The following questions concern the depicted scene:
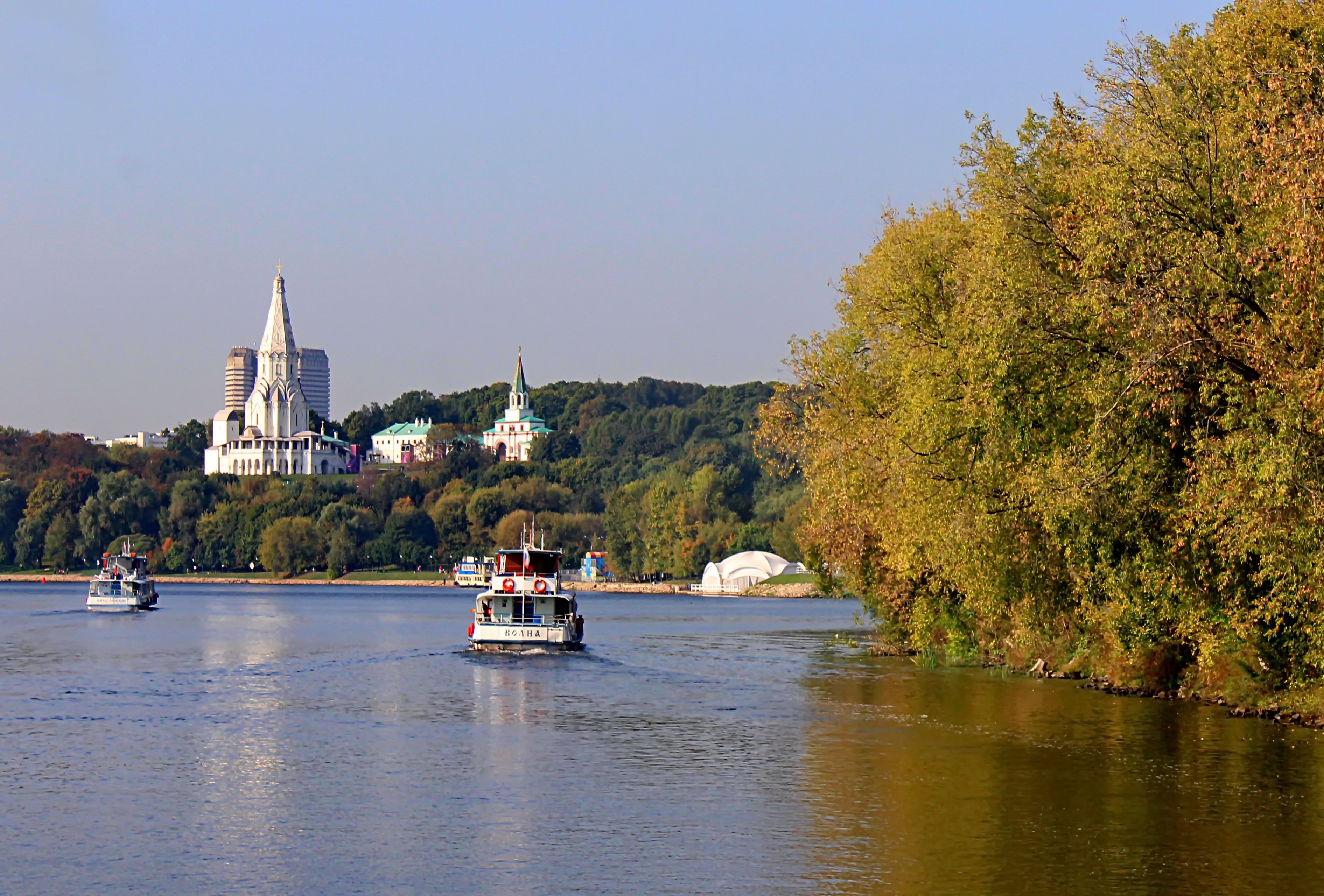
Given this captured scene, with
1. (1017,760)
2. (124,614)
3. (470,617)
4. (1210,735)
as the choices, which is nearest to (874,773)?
(1017,760)

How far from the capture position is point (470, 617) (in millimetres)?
110562

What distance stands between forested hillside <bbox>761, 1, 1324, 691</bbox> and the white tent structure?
452 feet

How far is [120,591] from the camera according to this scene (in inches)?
4727

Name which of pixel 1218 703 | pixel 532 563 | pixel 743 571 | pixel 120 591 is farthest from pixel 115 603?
pixel 1218 703

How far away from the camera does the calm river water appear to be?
71.2 ft

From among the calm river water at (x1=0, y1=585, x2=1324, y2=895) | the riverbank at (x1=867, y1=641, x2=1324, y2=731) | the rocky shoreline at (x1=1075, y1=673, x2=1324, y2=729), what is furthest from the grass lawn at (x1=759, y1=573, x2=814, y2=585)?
the rocky shoreline at (x1=1075, y1=673, x2=1324, y2=729)

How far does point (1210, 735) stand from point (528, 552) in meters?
35.2

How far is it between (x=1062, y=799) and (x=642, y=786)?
Answer: 24.9ft

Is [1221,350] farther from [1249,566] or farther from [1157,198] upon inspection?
[1249,566]

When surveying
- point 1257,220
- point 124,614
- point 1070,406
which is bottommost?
point 124,614

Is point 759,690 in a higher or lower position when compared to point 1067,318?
lower

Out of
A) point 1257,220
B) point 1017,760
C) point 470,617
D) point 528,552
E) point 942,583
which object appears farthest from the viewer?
point 470,617

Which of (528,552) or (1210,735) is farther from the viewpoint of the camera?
(528,552)

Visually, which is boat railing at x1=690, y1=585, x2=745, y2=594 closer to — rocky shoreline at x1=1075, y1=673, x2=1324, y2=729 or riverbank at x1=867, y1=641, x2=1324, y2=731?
riverbank at x1=867, y1=641, x2=1324, y2=731
